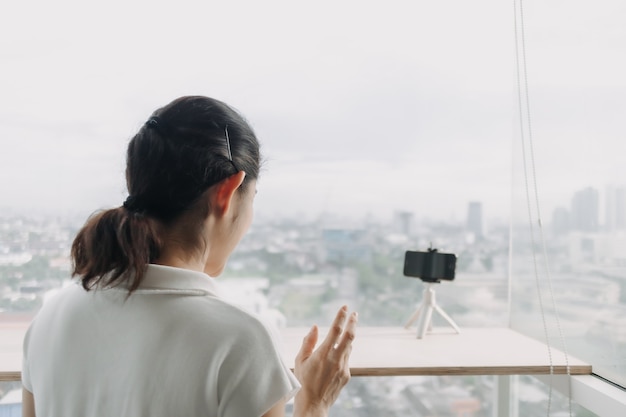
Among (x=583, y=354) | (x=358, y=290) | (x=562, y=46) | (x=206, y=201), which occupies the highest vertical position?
(x=562, y=46)

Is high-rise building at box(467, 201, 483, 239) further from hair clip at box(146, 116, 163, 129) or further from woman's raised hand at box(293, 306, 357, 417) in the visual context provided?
hair clip at box(146, 116, 163, 129)

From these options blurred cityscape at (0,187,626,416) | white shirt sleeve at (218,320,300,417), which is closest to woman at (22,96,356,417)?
white shirt sleeve at (218,320,300,417)

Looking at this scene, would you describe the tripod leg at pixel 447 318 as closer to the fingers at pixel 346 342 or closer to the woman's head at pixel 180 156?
the fingers at pixel 346 342

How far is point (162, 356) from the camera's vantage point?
0.88 metres

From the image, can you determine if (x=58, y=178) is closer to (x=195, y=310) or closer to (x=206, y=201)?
(x=206, y=201)

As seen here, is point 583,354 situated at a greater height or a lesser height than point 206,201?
lesser

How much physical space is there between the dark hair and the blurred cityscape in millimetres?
1028

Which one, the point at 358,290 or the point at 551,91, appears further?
the point at 358,290

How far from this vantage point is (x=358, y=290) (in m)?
2.11

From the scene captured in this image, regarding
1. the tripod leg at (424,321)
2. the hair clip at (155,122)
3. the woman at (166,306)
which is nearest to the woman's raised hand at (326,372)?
the woman at (166,306)

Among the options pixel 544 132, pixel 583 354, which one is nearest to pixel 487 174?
pixel 544 132

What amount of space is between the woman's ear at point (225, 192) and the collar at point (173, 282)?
0.14 m

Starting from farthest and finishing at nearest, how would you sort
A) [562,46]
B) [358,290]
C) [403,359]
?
[358,290]
[562,46]
[403,359]

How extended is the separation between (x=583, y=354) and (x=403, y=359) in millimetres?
503
